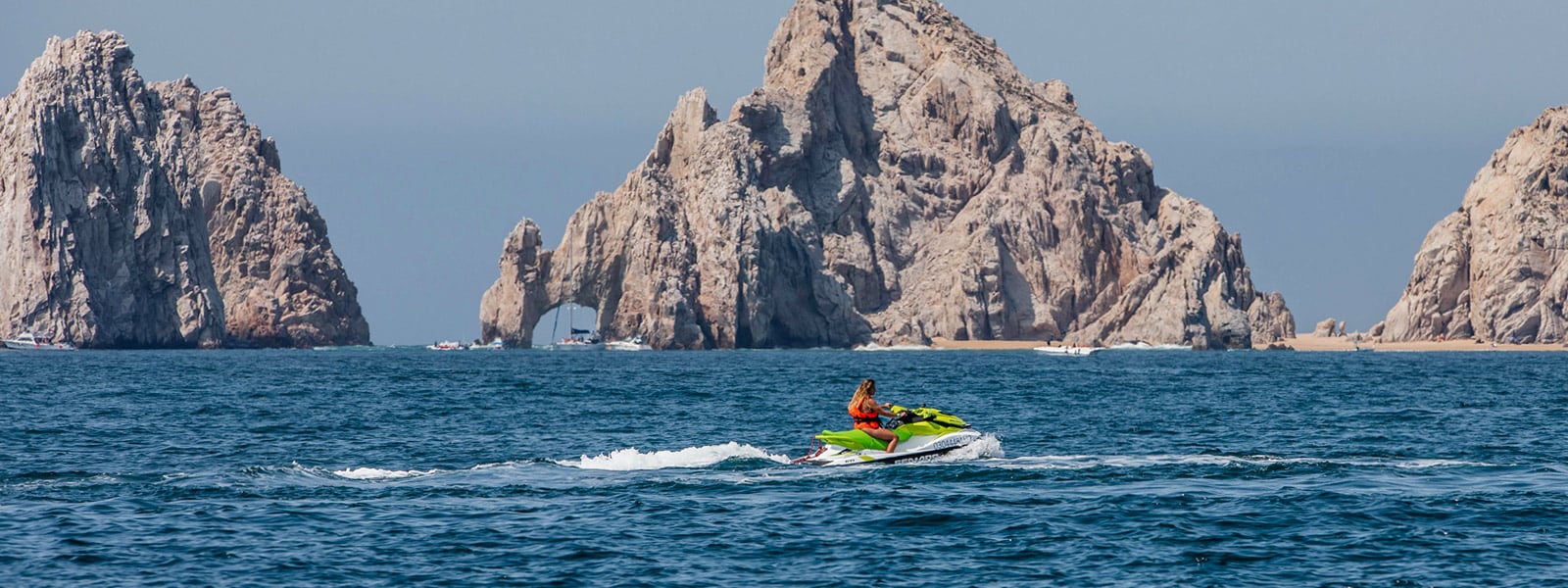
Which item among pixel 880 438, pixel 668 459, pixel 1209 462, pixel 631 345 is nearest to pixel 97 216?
pixel 631 345

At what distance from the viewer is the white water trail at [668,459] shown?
36.8 m

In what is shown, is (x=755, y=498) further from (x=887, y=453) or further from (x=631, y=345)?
(x=631, y=345)

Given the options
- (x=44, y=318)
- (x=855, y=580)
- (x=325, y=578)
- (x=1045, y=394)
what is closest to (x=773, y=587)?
(x=855, y=580)

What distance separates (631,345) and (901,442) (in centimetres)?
15577

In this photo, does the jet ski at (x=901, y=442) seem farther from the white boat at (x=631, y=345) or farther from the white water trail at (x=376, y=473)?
the white boat at (x=631, y=345)

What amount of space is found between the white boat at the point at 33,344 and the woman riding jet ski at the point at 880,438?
14998 centimetres

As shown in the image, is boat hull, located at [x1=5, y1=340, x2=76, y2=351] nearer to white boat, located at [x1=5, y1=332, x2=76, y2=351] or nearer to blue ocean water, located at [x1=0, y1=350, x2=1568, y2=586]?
white boat, located at [x1=5, y1=332, x2=76, y2=351]

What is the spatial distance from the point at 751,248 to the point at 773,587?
173640 mm

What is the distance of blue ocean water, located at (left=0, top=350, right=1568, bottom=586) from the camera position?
23766mm

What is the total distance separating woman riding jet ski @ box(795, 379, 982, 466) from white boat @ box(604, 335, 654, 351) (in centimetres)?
15434

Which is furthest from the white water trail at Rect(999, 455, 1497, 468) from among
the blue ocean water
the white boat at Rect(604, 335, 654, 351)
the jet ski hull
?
the white boat at Rect(604, 335, 654, 351)

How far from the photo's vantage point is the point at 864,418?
1465 inches

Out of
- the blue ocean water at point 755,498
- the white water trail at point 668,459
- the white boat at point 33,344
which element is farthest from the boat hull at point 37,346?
the white water trail at point 668,459

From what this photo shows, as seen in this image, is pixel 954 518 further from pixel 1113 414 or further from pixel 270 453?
pixel 1113 414
